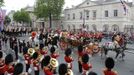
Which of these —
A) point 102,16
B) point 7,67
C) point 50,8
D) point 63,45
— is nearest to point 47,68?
point 7,67

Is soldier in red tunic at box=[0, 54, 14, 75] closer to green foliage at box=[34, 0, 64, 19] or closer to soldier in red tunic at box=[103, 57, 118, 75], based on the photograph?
soldier in red tunic at box=[103, 57, 118, 75]

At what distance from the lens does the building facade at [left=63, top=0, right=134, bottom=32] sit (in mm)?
54469

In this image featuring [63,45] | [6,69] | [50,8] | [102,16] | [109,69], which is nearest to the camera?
→ [109,69]

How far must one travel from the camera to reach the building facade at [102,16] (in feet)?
179

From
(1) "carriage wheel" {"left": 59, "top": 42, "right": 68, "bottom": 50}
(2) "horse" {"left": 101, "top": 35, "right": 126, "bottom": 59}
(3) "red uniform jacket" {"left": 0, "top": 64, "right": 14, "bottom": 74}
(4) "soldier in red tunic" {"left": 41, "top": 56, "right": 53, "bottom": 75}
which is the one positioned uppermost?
(4) "soldier in red tunic" {"left": 41, "top": 56, "right": 53, "bottom": 75}

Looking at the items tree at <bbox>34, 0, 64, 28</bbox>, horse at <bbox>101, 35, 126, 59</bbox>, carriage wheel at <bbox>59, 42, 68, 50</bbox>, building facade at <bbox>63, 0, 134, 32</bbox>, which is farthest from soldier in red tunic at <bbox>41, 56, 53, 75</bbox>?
tree at <bbox>34, 0, 64, 28</bbox>

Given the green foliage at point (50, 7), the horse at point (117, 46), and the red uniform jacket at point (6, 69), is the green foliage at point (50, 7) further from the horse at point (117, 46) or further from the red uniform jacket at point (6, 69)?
the red uniform jacket at point (6, 69)

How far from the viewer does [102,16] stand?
59094mm

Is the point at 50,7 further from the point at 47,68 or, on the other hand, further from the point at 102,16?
the point at 47,68

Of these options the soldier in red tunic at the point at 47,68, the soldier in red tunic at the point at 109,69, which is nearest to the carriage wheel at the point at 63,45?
the soldier in red tunic at the point at 47,68

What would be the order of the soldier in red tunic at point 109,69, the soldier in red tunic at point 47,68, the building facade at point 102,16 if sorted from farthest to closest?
the building facade at point 102,16
the soldier in red tunic at point 47,68
the soldier in red tunic at point 109,69

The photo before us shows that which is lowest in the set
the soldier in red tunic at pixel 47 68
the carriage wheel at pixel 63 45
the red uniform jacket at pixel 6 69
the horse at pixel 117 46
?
the carriage wheel at pixel 63 45

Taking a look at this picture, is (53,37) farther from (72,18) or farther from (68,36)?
(72,18)

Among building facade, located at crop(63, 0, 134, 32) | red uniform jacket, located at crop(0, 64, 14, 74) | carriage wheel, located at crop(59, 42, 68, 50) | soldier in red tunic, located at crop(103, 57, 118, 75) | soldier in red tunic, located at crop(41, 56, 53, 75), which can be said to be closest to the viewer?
soldier in red tunic, located at crop(103, 57, 118, 75)
